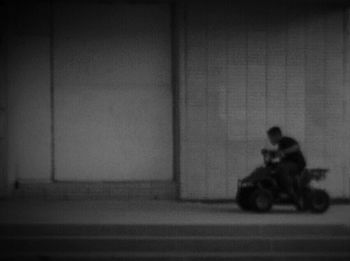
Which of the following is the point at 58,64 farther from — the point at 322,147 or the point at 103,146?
the point at 322,147

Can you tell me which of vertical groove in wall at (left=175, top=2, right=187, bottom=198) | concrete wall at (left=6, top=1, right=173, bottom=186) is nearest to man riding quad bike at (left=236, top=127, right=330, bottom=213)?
vertical groove in wall at (left=175, top=2, right=187, bottom=198)

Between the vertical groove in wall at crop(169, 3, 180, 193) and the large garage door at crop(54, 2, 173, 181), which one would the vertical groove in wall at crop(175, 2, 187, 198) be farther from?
the large garage door at crop(54, 2, 173, 181)

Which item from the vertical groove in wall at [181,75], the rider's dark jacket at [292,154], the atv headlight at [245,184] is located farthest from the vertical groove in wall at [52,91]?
the rider's dark jacket at [292,154]

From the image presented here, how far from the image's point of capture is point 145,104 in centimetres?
1669

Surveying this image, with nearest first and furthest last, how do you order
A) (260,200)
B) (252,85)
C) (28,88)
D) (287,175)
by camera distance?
(287,175), (260,200), (252,85), (28,88)

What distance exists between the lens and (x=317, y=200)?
48.3ft

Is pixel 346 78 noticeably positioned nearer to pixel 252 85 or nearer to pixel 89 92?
pixel 252 85

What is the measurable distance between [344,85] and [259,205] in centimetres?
333

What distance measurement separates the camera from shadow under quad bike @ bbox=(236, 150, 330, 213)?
14500 millimetres

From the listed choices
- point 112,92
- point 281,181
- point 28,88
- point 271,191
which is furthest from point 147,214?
point 28,88

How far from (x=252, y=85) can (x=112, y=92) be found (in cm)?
252

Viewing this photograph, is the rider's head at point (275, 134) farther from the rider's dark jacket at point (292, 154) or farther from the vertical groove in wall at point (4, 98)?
the vertical groove in wall at point (4, 98)

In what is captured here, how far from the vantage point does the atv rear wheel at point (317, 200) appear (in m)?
14.7

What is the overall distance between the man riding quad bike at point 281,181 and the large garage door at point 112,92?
8.53 ft
